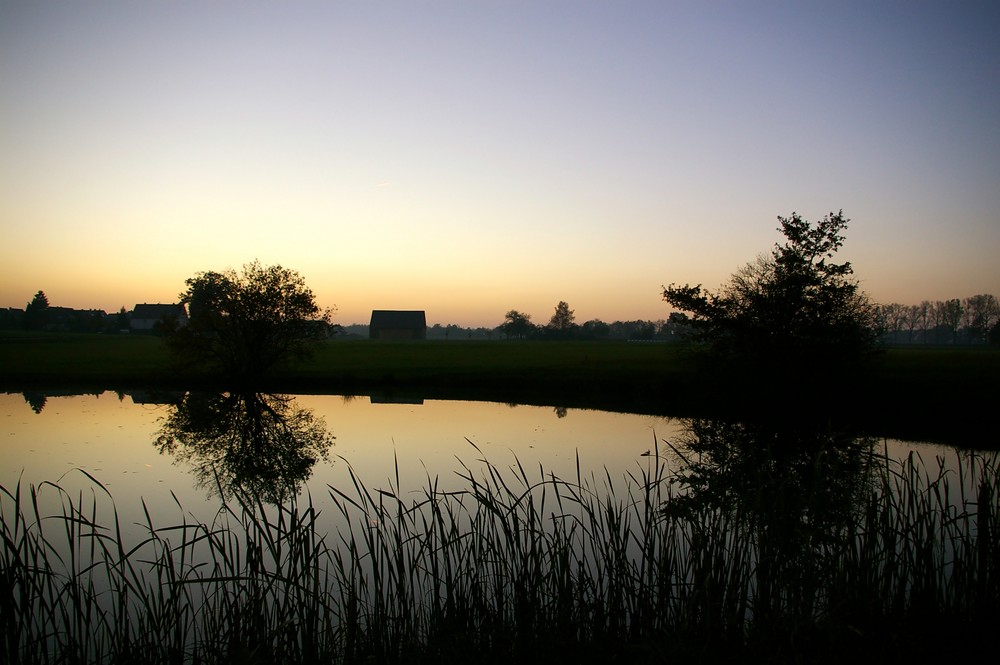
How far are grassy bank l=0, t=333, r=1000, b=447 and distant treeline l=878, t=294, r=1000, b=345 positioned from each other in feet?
344

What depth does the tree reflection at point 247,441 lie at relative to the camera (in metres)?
15.4

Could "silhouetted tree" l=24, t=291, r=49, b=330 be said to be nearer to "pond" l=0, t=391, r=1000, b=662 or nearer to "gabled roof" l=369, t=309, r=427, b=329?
"gabled roof" l=369, t=309, r=427, b=329

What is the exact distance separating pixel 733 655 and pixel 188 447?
18.3m

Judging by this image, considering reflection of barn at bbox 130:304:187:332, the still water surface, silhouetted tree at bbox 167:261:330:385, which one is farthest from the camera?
reflection of barn at bbox 130:304:187:332

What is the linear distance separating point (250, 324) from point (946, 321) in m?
147

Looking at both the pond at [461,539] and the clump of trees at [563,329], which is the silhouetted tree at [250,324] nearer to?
the pond at [461,539]

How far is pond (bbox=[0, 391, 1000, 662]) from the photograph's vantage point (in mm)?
5613

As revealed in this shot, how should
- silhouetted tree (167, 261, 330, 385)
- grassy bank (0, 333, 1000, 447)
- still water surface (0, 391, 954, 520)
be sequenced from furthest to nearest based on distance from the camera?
silhouetted tree (167, 261, 330, 385) → grassy bank (0, 333, 1000, 447) → still water surface (0, 391, 954, 520)

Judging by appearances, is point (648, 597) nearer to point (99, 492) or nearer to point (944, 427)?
point (99, 492)

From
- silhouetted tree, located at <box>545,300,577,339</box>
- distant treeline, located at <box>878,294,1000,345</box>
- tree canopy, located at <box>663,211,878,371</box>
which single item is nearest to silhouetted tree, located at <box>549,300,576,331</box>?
silhouetted tree, located at <box>545,300,577,339</box>

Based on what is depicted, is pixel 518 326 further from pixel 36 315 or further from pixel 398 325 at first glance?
pixel 36 315

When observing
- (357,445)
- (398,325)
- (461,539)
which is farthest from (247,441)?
(398,325)

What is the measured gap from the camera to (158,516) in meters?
11.7

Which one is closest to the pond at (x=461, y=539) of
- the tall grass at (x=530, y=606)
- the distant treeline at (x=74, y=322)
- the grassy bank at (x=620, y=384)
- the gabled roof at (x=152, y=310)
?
the tall grass at (x=530, y=606)
